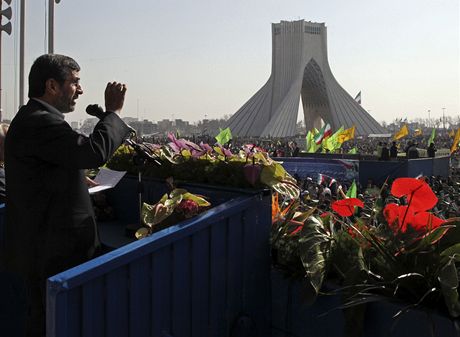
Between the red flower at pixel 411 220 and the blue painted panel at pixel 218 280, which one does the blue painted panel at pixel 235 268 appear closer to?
the blue painted panel at pixel 218 280

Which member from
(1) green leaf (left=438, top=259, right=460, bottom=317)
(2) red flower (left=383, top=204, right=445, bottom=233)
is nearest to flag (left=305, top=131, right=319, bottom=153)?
(2) red flower (left=383, top=204, right=445, bottom=233)

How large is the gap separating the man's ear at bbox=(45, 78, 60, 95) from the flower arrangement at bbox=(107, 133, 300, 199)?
58 cm

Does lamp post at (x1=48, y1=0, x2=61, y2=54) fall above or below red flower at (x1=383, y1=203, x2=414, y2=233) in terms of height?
above

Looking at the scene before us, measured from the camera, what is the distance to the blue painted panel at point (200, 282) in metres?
1.79

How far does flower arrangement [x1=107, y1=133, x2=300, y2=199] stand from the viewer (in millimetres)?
2070

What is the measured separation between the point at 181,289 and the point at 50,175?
625 millimetres

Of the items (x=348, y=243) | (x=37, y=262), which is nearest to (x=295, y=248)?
(x=348, y=243)

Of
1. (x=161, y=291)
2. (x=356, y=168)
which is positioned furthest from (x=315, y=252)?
(x=356, y=168)

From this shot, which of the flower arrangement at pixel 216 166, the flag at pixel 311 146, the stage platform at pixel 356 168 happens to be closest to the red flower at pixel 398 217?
the flower arrangement at pixel 216 166

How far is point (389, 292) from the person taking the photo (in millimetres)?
1597

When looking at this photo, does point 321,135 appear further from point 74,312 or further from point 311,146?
point 74,312

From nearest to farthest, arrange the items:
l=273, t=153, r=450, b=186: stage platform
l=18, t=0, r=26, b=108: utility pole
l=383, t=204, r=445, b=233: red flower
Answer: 1. l=383, t=204, r=445, b=233: red flower
2. l=18, t=0, r=26, b=108: utility pole
3. l=273, t=153, r=450, b=186: stage platform

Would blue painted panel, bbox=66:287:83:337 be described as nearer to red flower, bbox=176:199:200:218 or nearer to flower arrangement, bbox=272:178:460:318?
red flower, bbox=176:199:200:218

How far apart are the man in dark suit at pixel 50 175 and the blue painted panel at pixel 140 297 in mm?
292
